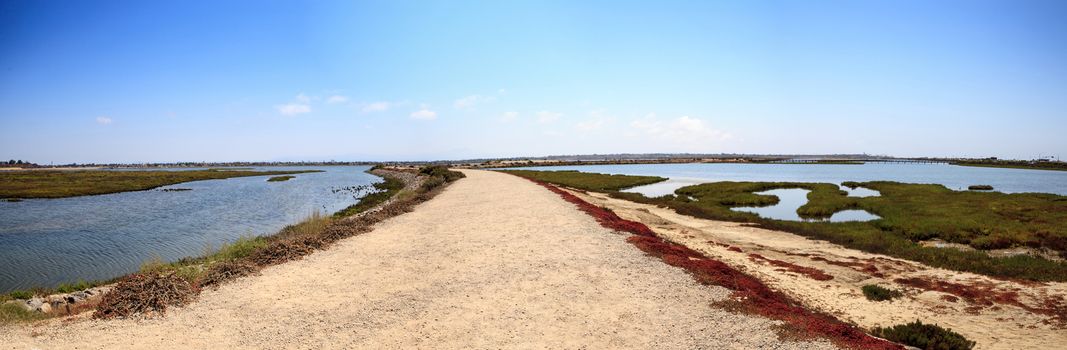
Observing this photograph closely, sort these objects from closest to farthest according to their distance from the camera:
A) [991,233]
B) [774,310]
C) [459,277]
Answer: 1. [774,310]
2. [459,277]
3. [991,233]

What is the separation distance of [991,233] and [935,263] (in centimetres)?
1051

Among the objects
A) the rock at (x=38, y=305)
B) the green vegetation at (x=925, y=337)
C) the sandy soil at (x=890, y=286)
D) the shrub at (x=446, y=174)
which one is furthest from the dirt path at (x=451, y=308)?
the shrub at (x=446, y=174)

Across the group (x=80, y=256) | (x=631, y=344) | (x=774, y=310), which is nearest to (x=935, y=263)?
(x=774, y=310)

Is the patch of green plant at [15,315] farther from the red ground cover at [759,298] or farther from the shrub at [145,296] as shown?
the red ground cover at [759,298]

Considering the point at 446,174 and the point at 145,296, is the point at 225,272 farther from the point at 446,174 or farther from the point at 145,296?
the point at 446,174

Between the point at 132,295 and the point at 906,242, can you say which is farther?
the point at 906,242

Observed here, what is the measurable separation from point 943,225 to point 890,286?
17458mm

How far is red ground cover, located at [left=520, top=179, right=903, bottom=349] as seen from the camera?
1046cm

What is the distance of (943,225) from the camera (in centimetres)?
2878

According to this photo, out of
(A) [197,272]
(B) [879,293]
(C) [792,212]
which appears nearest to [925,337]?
(B) [879,293]

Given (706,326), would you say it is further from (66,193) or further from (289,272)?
(66,193)

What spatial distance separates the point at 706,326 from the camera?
11125 mm

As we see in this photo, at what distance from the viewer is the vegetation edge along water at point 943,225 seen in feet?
65.5

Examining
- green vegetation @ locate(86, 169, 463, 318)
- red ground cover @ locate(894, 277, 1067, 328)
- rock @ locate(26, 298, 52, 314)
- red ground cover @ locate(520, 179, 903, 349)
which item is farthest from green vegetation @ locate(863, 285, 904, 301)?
rock @ locate(26, 298, 52, 314)
